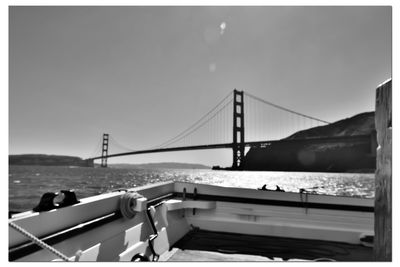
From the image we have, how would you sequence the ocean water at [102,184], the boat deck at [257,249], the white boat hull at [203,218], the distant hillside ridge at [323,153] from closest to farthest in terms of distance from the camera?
the white boat hull at [203,218] < the boat deck at [257,249] < the ocean water at [102,184] < the distant hillside ridge at [323,153]

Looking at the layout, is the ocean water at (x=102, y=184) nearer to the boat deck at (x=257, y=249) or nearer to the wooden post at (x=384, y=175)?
the boat deck at (x=257, y=249)

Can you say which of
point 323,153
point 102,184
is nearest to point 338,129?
point 323,153

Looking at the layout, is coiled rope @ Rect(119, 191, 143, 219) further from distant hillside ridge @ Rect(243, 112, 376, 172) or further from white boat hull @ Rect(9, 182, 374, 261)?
distant hillside ridge @ Rect(243, 112, 376, 172)

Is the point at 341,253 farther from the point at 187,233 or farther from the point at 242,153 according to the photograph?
the point at 242,153

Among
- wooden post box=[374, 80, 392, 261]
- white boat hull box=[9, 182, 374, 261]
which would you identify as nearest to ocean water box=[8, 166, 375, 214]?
white boat hull box=[9, 182, 374, 261]

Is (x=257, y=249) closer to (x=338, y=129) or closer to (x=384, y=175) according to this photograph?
(x=384, y=175)

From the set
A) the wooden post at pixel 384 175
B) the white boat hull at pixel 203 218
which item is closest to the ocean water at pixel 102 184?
the white boat hull at pixel 203 218
